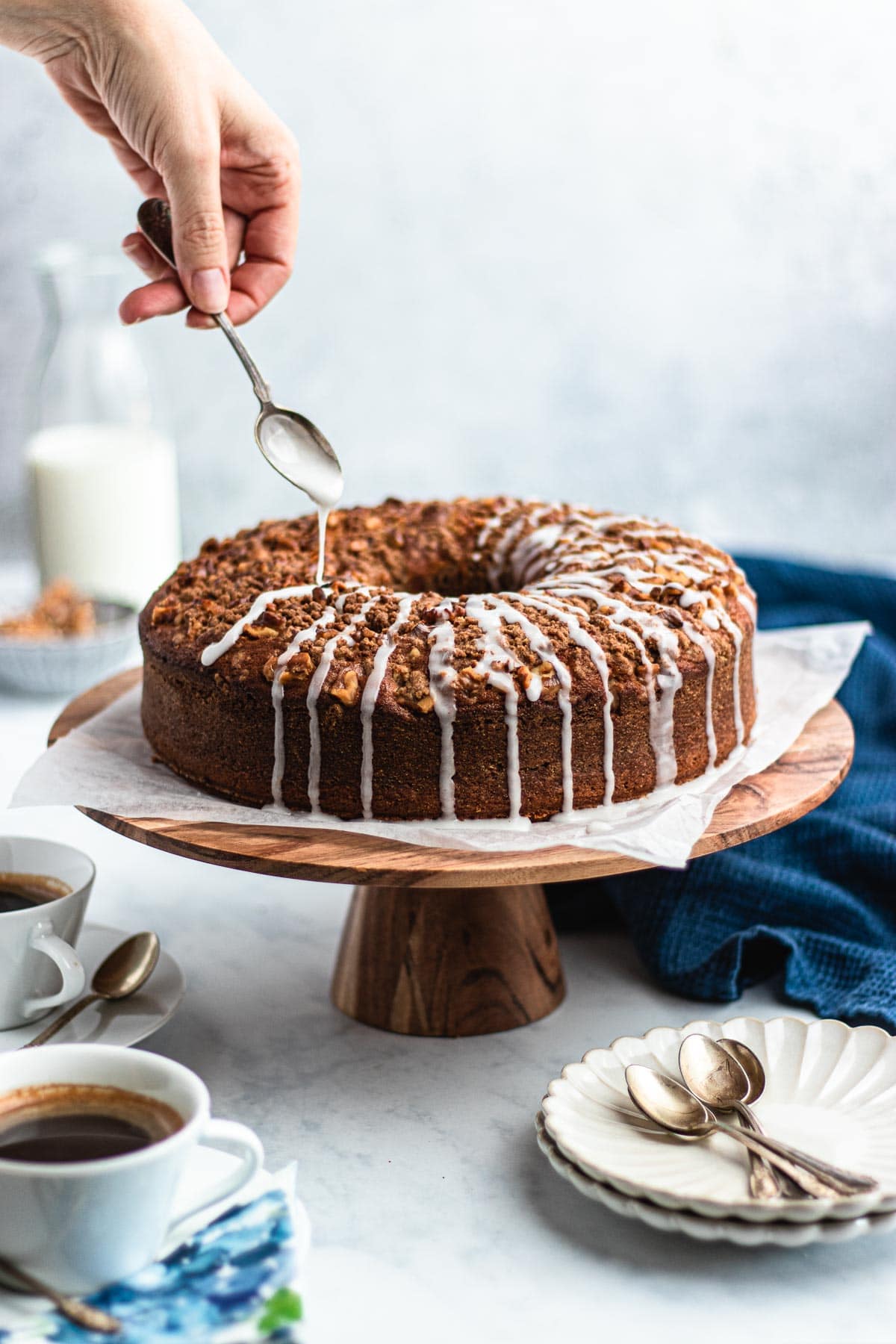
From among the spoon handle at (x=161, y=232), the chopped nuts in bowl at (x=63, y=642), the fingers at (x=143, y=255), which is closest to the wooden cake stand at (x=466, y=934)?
the spoon handle at (x=161, y=232)

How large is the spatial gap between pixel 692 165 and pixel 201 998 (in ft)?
9.36

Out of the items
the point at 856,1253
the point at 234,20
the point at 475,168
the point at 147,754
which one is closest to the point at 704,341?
the point at 475,168

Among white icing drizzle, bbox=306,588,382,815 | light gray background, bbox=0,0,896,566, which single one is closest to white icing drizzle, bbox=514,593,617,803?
white icing drizzle, bbox=306,588,382,815

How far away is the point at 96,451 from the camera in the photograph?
10.5 feet

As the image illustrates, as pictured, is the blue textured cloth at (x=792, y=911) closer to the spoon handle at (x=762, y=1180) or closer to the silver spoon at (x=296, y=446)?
the spoon handle at (x=762, y=1180)

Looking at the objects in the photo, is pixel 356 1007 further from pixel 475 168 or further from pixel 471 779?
pixel 475 168

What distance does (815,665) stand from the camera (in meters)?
2.15

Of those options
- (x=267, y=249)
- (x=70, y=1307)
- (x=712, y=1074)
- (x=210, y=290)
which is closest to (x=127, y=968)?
(x=70, y=1307)

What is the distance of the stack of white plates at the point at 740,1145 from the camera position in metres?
1.25

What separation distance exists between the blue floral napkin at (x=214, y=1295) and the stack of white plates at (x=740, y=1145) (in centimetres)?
29

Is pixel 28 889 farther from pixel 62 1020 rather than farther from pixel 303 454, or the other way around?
pixel 303 454

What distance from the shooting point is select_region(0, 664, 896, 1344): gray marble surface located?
4.12ft

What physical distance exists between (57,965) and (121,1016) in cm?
11

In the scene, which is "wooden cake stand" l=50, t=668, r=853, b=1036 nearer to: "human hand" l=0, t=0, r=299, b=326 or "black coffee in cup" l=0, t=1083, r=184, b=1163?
"black coffee in cup" l=0, t=1083, r=184, b=1163
